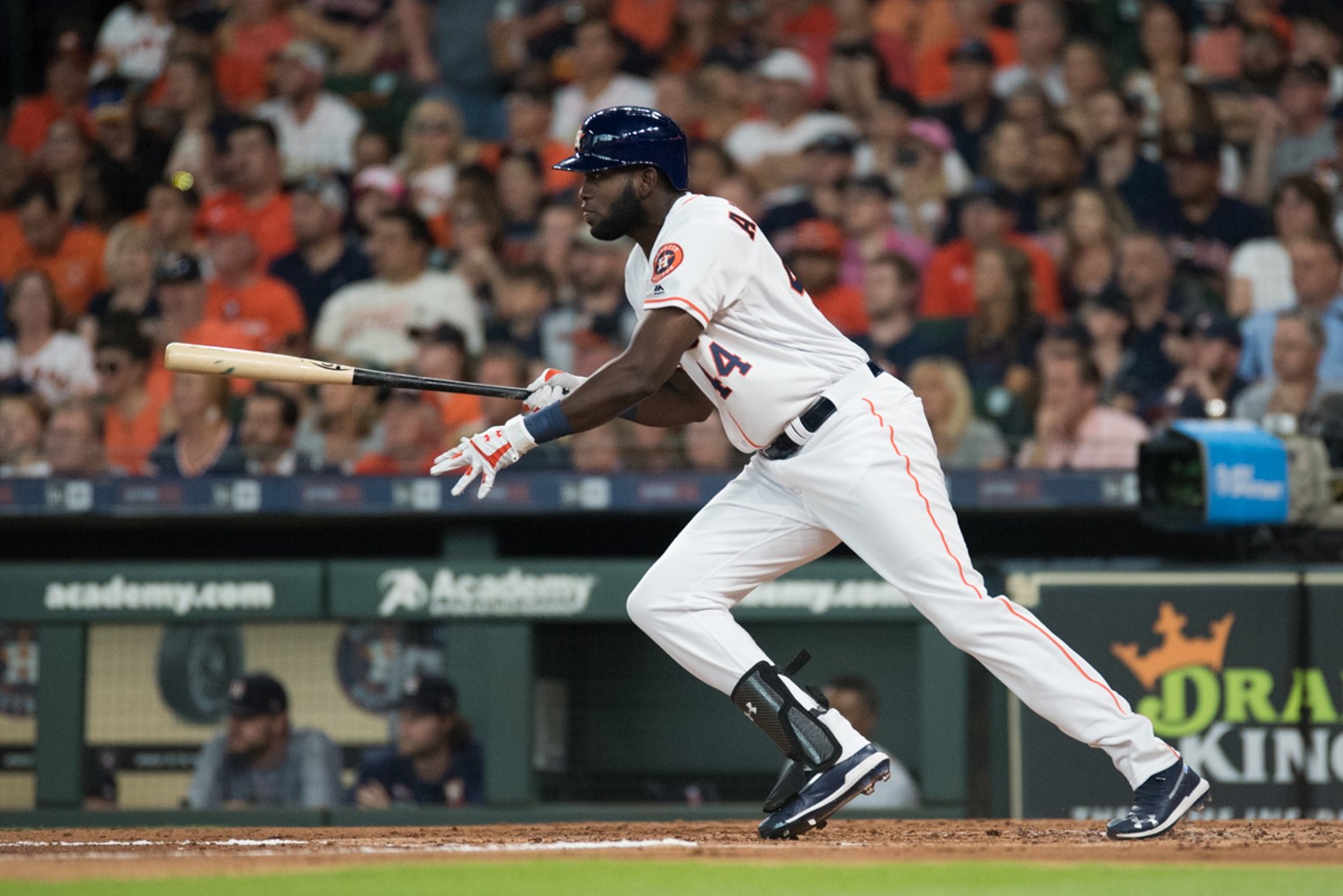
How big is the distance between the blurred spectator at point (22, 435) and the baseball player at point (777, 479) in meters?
3.03

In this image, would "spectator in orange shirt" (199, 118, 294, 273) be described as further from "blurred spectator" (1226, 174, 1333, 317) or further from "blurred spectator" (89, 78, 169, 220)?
"blurred spectator" (1226, 174, 1333, 317)

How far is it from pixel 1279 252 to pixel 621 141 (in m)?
4.30

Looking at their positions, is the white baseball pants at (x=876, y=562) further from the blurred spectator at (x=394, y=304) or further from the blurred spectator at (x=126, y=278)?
the blurred spectator at (x=126, y=278)

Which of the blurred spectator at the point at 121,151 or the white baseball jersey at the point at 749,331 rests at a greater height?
the blurred spectator at the point at 121,151

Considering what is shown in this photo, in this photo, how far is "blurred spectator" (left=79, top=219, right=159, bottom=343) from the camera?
831 centimetres

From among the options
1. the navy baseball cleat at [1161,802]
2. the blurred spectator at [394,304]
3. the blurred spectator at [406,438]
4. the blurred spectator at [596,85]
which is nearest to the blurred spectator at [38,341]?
the blurred spectator at [394,304]

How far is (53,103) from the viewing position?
984 centimetres

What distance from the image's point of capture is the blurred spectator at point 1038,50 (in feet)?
29.0

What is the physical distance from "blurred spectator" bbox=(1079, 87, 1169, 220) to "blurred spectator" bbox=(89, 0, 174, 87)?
5.04 metres

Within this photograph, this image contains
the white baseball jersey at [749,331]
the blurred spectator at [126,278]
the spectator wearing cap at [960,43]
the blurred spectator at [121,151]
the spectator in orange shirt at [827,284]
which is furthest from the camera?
the blurred spectator at [121,151]

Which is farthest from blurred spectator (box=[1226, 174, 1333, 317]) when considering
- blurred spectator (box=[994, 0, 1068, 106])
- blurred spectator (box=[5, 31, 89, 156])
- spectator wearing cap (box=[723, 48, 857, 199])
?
blurred spectator (box=[5, 31, 89, 156])

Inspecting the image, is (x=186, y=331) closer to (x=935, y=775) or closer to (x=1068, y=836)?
(x=935, y=775)

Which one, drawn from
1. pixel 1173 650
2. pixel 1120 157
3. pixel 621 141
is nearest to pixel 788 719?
pixel 621 141

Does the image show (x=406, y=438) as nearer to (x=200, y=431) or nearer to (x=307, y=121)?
(x=200, y=431)
